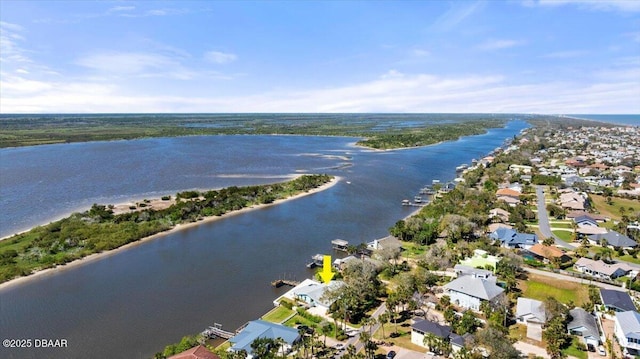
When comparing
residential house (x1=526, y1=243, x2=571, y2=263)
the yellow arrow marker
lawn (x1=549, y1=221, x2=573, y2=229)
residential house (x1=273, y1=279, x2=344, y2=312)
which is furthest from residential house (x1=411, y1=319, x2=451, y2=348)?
lawn (x1=549, y1=221, x2=573, y2=229)

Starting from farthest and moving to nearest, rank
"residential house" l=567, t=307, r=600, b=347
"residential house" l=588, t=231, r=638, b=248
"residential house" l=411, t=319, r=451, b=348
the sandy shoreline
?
"residential house" l=588, t=231, r=638, b=248 < the sandy shoreline < "residential house" l=567, t=307, r=600, b=347 < "residential house" l=411, t=319, r=451, b=348

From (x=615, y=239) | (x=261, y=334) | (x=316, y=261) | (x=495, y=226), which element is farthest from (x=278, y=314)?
(x=615, y=239)

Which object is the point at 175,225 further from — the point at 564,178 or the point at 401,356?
the point at 564,178

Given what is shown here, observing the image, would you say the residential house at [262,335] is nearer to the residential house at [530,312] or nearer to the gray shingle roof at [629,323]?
the residential house at [530,312]

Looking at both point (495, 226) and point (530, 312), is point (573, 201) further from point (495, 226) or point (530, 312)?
point (530, 312)

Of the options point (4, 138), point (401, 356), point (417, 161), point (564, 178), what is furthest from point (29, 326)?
point (4, 138)

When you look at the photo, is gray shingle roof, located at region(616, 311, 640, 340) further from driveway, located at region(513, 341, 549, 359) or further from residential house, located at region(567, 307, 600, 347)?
driveway, located at region(513, 341, 549, 359)

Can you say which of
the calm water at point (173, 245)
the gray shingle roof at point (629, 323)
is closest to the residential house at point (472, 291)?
the gray shingle roof at point (629, 323)
